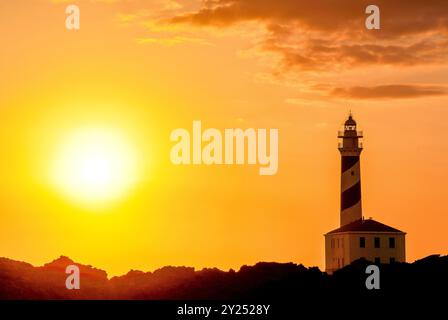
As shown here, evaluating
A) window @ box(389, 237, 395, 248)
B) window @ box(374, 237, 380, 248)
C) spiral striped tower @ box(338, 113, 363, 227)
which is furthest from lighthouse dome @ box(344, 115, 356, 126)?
window @ box(374, 237, 380, 248)

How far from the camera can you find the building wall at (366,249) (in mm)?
91688

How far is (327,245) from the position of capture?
96.5 m

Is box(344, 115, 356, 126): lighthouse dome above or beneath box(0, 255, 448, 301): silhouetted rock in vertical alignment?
above

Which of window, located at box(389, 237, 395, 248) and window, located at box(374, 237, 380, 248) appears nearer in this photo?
window, located at box(374, 237, 380, 248)

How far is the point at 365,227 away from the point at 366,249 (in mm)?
1745

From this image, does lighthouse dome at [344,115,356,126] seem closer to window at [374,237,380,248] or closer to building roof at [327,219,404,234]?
building roof at [327,219,404,234]

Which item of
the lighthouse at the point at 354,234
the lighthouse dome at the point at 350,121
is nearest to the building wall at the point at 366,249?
the lighthouse at the point at 354,234

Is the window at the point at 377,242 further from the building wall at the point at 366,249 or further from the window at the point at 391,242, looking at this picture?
the window at the point at 391,242

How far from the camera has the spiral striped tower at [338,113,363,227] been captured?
95.4 m

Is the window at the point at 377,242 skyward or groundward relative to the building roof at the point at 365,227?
groundward
